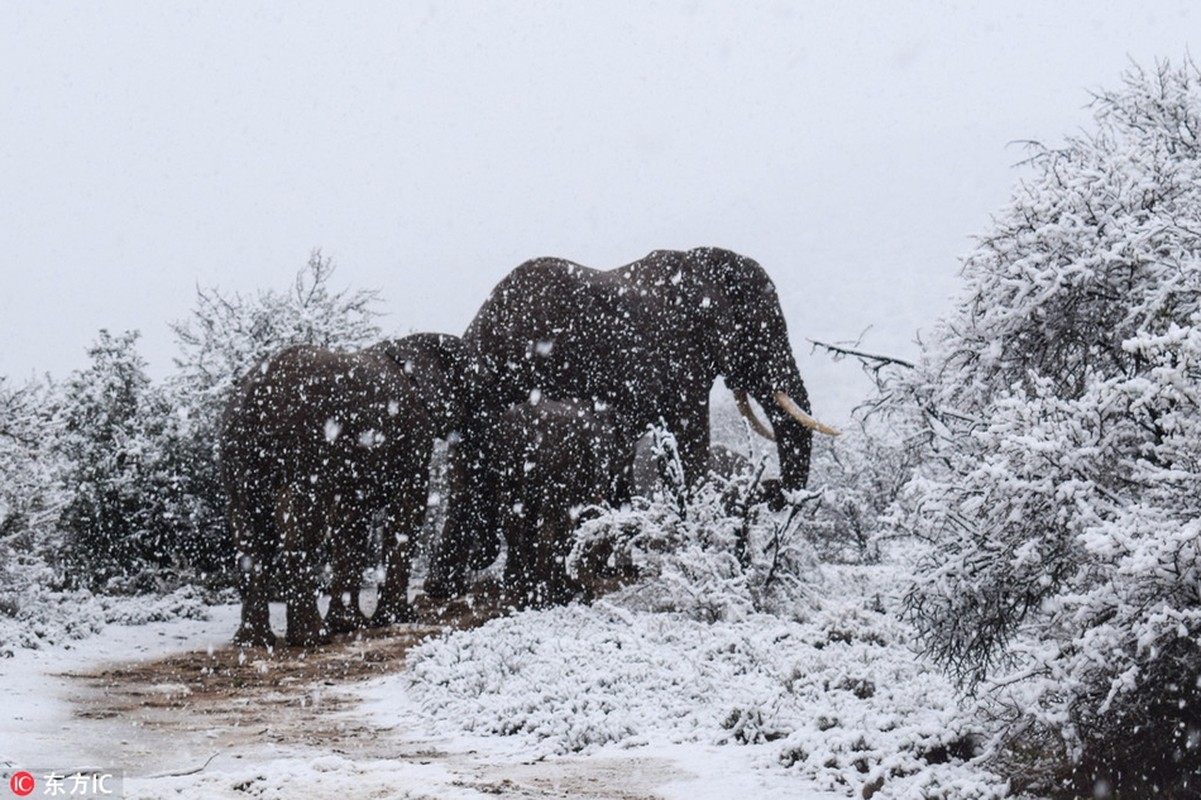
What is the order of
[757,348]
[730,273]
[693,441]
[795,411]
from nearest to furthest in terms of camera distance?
1. [693,441]
2. [795,411]
3. [757,348]
4. [730,273]

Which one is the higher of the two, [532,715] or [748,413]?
[748,413]

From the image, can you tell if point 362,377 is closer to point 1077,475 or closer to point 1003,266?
point 1003,266

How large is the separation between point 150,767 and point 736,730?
300 centimetres

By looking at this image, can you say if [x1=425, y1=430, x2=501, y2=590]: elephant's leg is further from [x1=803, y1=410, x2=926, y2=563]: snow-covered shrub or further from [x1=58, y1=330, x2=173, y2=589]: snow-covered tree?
[x1=803, y1=410, x2=926, y2=563]: snow-covered shrub

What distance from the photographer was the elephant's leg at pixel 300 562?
34.9 feet

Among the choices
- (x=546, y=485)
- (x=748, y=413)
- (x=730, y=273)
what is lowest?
(x=546, y=485)

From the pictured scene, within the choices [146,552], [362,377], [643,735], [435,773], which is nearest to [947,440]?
[643,735]

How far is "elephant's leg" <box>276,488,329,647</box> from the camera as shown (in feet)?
34.9

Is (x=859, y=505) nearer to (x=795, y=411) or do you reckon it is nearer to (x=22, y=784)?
(x=795, y=411)

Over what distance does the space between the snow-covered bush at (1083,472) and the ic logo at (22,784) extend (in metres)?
3.95

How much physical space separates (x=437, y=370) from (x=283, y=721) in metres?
6.07

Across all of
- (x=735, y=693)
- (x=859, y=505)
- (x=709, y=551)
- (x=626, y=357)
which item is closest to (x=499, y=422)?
(x=626, y=357)

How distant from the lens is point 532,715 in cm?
684

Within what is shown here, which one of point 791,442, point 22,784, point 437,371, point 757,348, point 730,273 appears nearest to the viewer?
point 22,784
